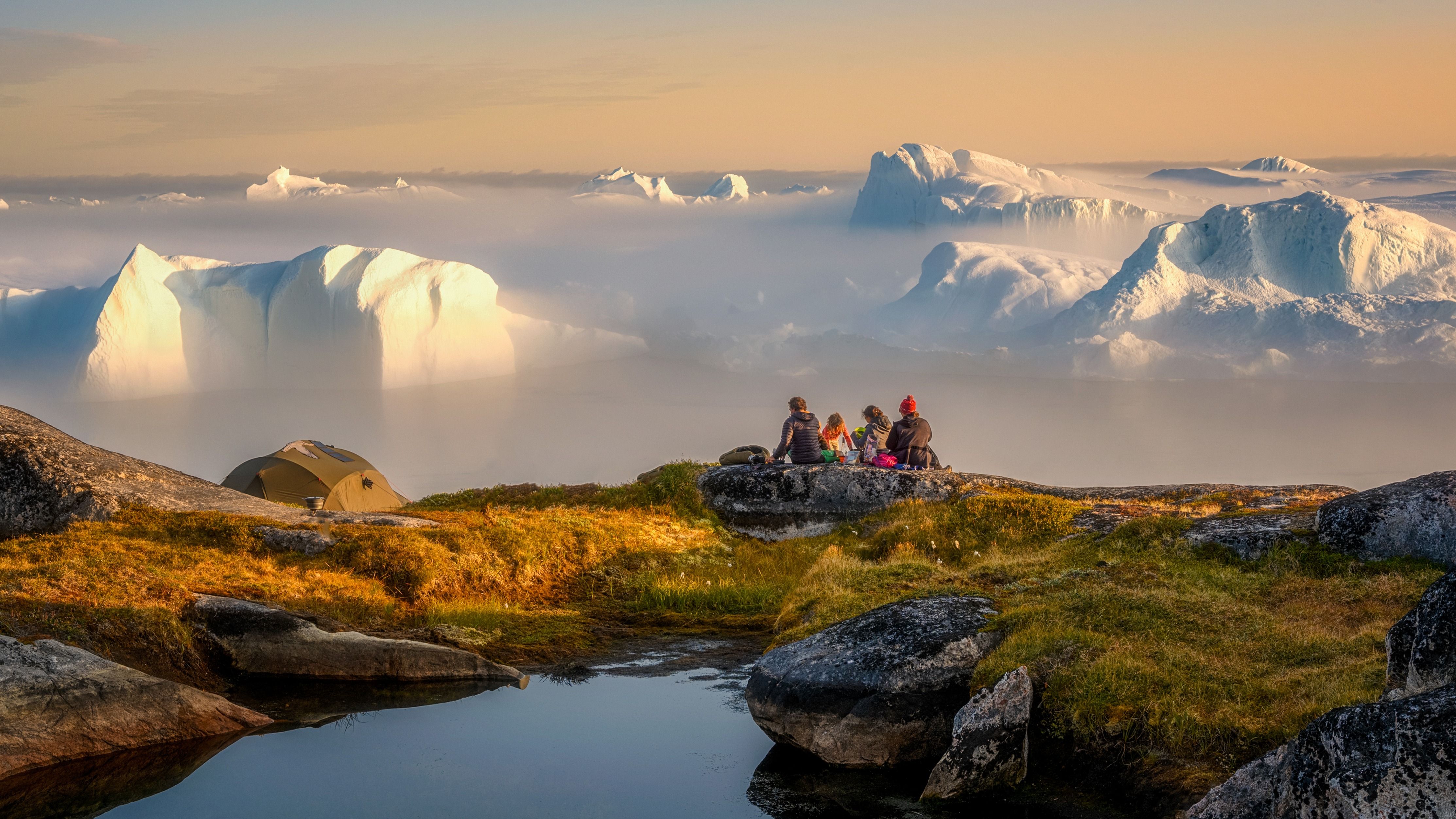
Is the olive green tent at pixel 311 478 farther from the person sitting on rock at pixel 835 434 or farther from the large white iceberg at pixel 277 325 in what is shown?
the large white iceberg at pixel 277 325

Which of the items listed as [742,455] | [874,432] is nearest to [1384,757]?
[874,432]

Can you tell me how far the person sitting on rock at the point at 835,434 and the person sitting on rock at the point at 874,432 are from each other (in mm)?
437

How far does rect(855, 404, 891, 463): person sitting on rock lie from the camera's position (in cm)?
2506

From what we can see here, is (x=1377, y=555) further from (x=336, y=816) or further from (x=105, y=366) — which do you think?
(x=105, y=366)

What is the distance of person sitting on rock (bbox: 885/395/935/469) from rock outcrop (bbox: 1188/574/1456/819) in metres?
15.9

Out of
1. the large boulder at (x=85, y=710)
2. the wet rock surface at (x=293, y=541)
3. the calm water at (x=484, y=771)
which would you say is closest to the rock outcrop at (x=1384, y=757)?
the calm water at (x=484, y=771)

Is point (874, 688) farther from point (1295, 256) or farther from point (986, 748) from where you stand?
point (1295, 256)

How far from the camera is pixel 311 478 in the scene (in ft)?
107

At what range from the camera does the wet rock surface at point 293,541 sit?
1675 cm

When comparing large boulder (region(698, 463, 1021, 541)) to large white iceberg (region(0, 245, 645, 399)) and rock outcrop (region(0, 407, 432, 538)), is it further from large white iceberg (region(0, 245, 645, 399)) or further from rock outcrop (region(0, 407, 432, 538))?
large white iceberg (region(0, 245, 645, 399))

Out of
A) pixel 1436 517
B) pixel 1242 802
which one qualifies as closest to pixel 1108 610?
pixel 1242 802

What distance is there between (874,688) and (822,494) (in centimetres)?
1267

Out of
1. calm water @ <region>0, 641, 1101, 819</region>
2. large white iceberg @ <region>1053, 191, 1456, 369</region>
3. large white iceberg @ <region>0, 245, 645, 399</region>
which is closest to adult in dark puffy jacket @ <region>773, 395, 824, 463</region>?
calm water @ <region>0, 641, 1101, 819</region>

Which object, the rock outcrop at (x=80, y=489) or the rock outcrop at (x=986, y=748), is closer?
the rock outcrop at (x=986, y=748)
